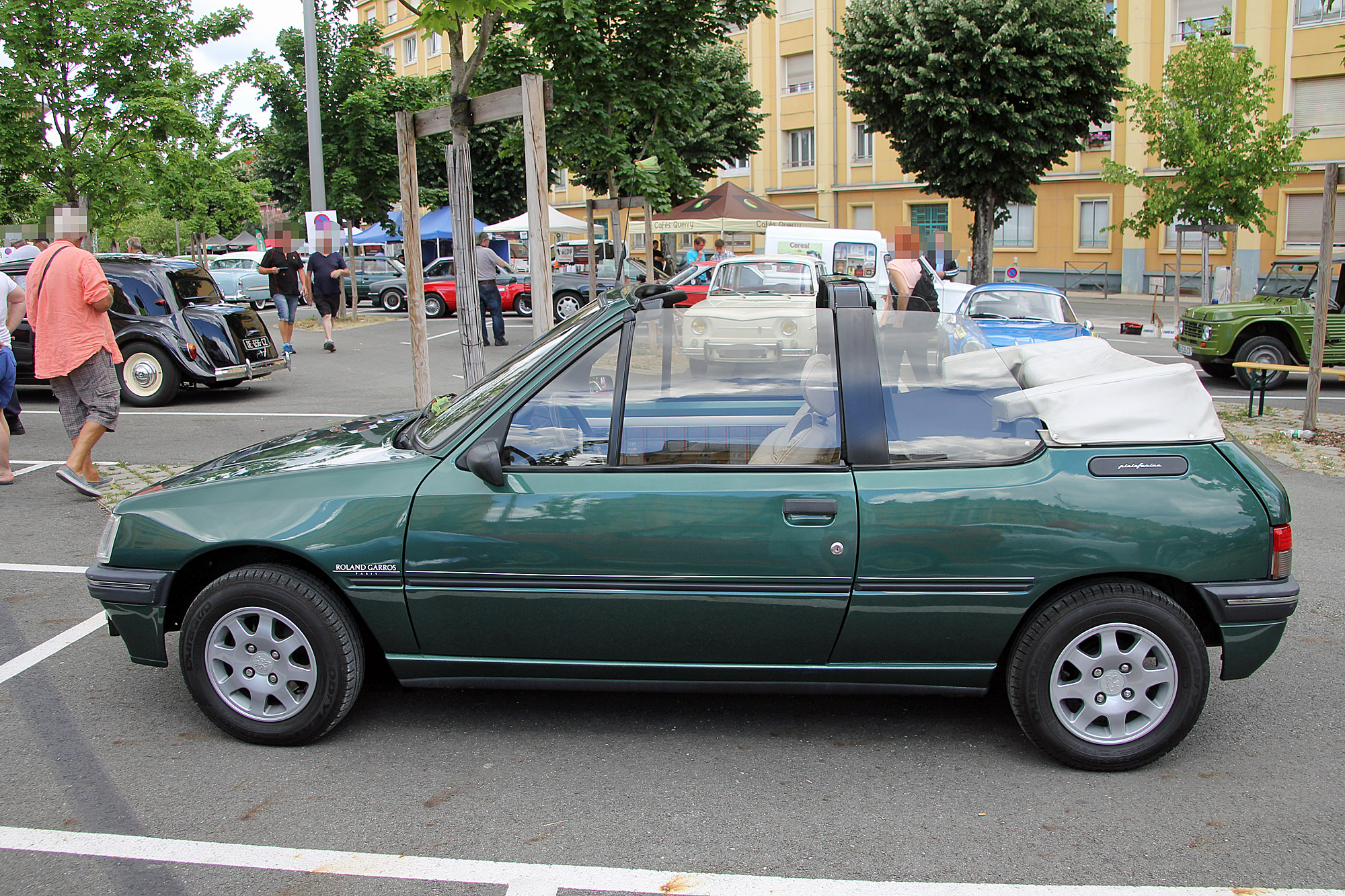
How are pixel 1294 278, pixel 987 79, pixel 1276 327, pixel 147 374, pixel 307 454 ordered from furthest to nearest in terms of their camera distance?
pixel 987 79 → pixel 1294 278 → pixel 1276 327 → pixel 147 374 → pixel 307 454

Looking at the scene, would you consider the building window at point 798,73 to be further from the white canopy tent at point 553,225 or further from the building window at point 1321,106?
the building window at point 1321,106

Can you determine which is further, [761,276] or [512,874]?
[761,276]

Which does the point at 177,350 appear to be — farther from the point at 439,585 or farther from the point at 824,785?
the point at 824,785

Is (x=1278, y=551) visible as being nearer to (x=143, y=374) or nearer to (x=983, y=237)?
(x=143, y=374)

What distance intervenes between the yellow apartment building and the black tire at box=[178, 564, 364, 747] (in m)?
25.2

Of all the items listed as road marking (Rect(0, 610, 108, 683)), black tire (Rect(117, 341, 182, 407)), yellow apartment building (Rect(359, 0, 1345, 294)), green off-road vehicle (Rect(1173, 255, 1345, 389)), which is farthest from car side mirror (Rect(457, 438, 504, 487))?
yellow apartment building (Rect(359, 0, 1345, 294))

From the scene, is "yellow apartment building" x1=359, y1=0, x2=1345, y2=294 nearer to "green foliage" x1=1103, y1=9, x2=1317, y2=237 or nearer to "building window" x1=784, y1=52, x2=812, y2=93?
"building window" x1=784, y1=52, x2=812, y2=93

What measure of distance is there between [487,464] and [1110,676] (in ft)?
7.13

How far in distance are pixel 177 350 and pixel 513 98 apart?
635 centimetres

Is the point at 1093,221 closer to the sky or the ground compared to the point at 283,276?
closer to the sky

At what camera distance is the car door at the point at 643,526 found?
3438 millimetres

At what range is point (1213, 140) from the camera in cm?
2180

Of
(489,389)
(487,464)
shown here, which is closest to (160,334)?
(489,389)

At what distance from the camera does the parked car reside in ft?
40.9
